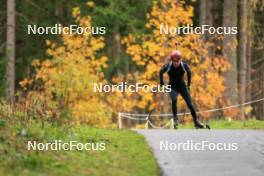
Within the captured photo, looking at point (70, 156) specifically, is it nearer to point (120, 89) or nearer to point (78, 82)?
point (78, 82)

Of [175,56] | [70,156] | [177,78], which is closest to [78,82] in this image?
[177,78]

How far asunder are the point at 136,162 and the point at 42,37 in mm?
23424

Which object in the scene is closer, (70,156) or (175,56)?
(70,156)

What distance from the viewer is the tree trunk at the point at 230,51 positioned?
90.7 ft

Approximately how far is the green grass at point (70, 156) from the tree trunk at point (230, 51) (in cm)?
1383

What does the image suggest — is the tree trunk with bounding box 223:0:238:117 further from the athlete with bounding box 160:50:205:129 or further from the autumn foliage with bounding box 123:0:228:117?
the athlete with bounding box 160:50:205:129

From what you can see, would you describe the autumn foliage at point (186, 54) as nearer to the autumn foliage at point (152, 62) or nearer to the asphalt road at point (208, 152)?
the autumn foliage at point (152, 62)

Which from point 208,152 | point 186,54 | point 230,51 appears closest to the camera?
point 208,152

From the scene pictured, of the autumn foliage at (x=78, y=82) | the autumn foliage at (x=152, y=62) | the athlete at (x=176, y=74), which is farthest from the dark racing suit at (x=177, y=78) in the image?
the autumn foliage at (x=152, y=62)

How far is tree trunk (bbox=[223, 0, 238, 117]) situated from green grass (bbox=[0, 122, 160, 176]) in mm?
13827

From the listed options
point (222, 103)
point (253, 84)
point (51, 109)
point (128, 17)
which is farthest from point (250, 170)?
point (253, 84)

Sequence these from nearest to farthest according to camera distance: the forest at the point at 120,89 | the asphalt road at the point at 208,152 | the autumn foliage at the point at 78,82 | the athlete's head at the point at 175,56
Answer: the asphalt road at the point at 208,152 → the forest at the point at 120,89 → the athlete's head at the point at 175,56 → the autumn foliage at the point at 78,82

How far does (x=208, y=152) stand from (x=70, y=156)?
313 centimetres

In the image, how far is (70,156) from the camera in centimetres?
1169
